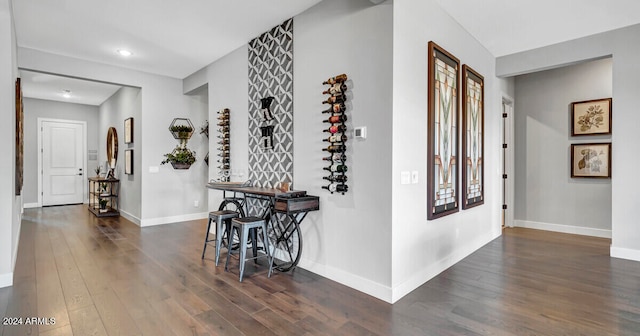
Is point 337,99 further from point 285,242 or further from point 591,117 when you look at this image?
point 591,117

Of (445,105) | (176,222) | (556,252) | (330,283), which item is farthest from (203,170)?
(556,252)

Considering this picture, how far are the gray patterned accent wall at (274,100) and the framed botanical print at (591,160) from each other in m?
4.63

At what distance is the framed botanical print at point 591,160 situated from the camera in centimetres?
480

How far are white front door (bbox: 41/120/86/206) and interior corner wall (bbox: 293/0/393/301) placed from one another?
7.85 meters

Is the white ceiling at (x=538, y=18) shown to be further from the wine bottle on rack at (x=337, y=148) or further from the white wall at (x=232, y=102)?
the white wall at (x=232, y=102)

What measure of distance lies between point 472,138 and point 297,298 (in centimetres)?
294

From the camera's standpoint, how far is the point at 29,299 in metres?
2.60

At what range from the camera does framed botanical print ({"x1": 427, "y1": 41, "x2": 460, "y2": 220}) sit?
3.09 m

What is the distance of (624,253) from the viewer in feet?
12.3

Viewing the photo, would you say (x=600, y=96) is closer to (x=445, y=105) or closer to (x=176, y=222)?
(x=445, y=105)

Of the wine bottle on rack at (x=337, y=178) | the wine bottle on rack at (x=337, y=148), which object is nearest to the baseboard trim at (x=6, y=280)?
the wine bottle on rack at (x=337, y=178)

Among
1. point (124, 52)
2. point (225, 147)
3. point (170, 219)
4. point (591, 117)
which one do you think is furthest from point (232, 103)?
point (591, 117)

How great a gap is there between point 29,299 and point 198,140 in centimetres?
403

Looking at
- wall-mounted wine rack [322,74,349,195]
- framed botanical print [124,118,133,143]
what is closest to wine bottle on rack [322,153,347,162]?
wall-mounted wine rack [322,74,349,195]
